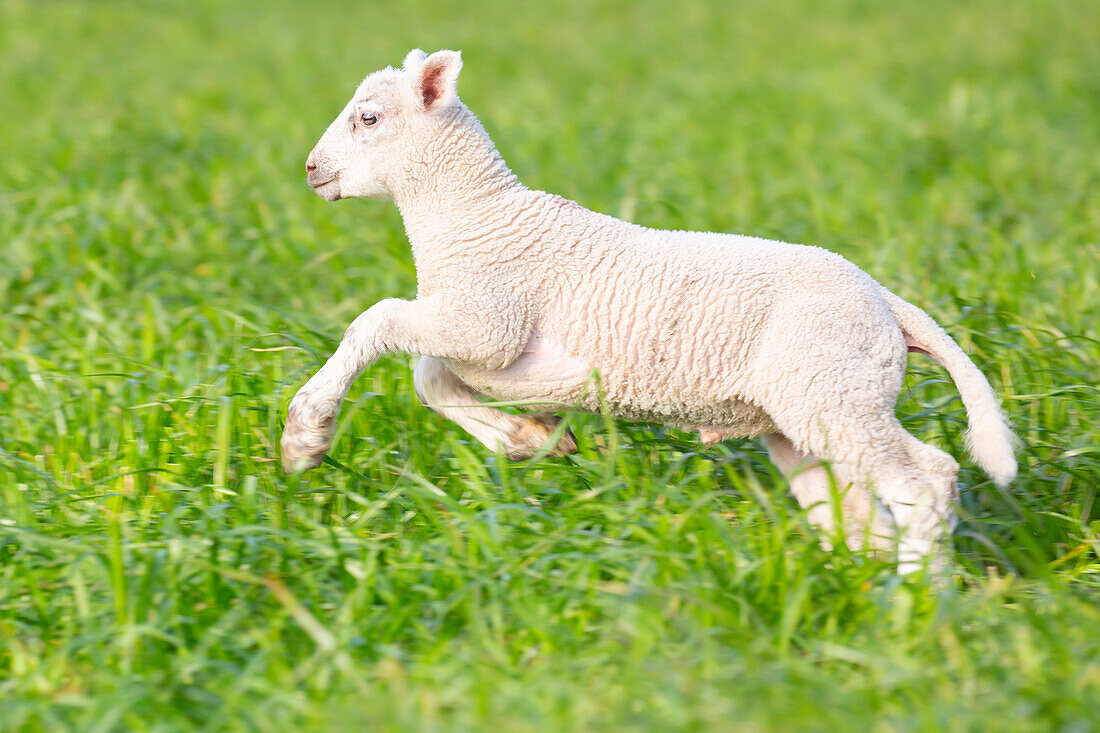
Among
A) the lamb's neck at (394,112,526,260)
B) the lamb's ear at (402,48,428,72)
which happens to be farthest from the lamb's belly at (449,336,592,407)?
the lamb's ear at (402,48,428,72)

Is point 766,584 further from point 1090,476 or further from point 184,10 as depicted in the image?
point 184,10

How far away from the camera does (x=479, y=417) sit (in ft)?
10.8

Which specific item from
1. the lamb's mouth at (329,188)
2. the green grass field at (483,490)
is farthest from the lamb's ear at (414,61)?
the green grass field at (483,490)

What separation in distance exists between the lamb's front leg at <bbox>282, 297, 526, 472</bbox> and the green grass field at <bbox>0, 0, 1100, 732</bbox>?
0.22 meters

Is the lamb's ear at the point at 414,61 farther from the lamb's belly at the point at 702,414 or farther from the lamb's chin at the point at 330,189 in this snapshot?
the lamb's belly at the point at 702,414

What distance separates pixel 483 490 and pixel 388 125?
0.97 m

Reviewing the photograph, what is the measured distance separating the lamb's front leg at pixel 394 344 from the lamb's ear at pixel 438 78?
20.4 inches

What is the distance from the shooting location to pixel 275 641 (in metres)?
2.64

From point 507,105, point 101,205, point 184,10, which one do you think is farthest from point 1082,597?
point 184,10

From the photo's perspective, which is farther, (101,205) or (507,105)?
(507,105)

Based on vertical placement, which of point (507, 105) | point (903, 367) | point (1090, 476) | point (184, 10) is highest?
point (184, 10)

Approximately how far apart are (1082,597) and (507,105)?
6.16m

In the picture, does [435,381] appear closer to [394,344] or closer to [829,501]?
[394,344]

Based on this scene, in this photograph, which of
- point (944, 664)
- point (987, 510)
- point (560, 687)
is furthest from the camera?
point (987, 510)
